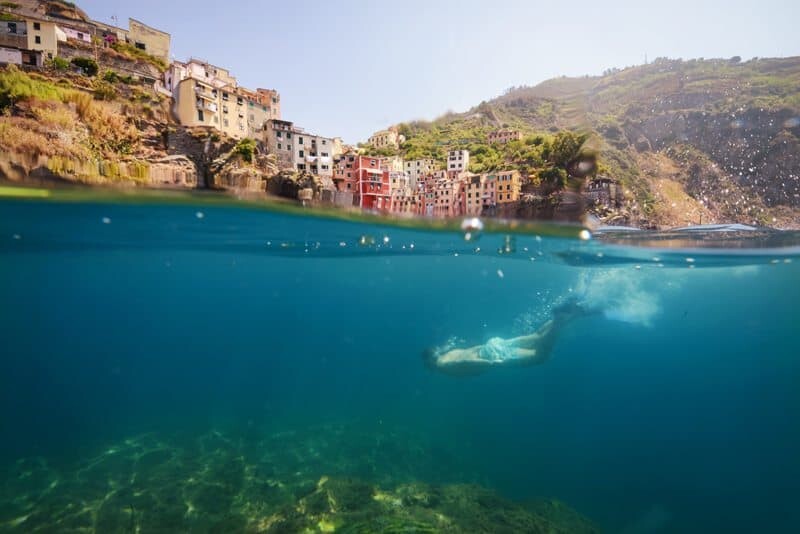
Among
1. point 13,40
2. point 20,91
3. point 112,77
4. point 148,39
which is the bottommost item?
point 20,91

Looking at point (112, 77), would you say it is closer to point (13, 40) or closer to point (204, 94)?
point (204, 94)

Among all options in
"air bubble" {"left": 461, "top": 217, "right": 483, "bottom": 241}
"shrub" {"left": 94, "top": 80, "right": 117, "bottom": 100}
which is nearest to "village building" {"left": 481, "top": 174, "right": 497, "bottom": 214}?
"air bubble" {"left": 461, "top": 217, "right": 483, "bottom": 241}

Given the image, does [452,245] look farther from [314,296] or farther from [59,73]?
[314,296]

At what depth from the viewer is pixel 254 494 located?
348 inches

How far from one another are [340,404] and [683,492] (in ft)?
63.1

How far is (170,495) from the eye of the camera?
8.60 m

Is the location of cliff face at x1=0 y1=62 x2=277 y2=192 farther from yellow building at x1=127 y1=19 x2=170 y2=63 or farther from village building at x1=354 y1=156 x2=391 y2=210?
yellow building at x1=127 y1=19 x2=170 y2=63

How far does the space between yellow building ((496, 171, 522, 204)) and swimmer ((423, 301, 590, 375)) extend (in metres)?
7.34

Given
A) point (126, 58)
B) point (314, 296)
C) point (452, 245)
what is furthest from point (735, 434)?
point (126, 58)

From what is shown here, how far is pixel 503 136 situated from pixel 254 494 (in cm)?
1304

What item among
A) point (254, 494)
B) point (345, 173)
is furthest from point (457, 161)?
point (254, 494)

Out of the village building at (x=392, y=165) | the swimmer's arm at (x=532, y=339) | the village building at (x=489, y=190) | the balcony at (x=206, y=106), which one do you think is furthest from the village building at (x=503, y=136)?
the balcony at (x=206, y=106)

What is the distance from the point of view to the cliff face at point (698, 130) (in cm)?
844

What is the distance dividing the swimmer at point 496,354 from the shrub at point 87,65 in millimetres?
23380
